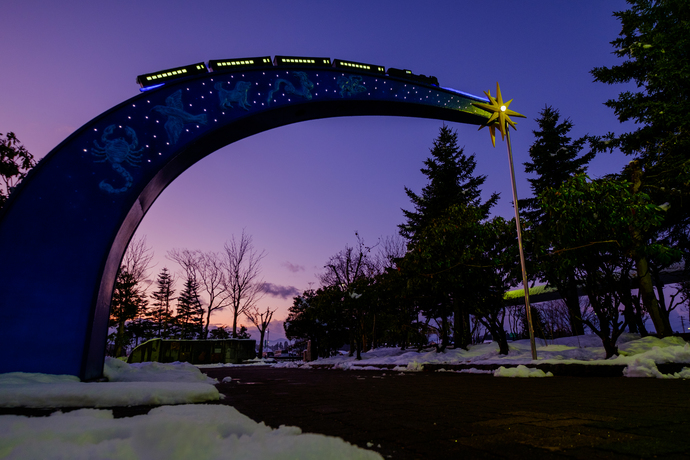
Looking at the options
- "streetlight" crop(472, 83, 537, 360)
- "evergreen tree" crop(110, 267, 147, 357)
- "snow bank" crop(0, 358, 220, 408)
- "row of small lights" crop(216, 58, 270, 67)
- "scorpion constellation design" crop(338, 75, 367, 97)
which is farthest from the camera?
"evergreen tree" crop(110, 267, 147, 357)

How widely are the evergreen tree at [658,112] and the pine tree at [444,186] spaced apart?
793 centimetres

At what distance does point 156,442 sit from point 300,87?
6722 millimetres

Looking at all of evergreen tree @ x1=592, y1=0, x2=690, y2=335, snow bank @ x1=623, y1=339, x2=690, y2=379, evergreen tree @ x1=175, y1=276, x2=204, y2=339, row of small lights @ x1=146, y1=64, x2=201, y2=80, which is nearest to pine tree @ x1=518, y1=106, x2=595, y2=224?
evergreen tree @ x1=592, y1=0, x2=690, y2=335

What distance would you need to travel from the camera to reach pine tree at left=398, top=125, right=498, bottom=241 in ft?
70.3

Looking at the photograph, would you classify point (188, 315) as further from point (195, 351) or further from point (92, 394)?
point (92, 394)

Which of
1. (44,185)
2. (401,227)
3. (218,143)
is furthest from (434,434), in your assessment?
(401,227)

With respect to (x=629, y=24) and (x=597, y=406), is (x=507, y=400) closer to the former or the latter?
(x=597, y=406)

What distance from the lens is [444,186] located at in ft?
71.4

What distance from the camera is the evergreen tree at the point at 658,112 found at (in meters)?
10.3

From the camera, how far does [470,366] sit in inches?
380

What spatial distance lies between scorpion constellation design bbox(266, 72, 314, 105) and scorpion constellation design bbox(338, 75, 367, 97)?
681 millimetres

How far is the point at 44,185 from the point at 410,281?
36.9 ft

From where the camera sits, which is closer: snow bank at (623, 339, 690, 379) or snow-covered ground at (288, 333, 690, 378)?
snow bank at (623, 339, 690, 379)

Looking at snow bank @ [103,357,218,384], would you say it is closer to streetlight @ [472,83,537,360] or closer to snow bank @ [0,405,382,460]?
snow bank @ [0,405,382,460]
